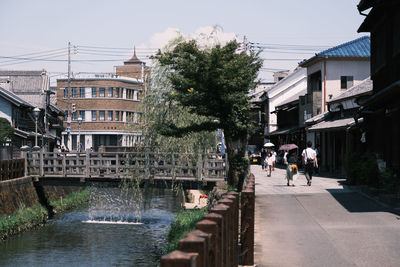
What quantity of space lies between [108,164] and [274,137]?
3396 centimetres

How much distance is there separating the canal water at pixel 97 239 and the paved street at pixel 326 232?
619 cm

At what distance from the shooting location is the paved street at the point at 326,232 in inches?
337

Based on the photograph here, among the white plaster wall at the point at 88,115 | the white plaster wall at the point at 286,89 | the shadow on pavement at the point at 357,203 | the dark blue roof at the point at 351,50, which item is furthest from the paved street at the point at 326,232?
the white plaster wall at the point at 88,115

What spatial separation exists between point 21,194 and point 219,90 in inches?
471

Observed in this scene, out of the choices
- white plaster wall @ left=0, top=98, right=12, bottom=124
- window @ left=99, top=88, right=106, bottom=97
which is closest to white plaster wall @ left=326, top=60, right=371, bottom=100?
white plaster wall @ left=0, top=98, right=12, bottom=124

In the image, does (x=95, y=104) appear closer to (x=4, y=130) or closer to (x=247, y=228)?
(x=4, y=130)

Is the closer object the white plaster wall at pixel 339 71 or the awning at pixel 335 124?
the awning at pixel 335 124

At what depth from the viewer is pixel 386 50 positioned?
18797 mm

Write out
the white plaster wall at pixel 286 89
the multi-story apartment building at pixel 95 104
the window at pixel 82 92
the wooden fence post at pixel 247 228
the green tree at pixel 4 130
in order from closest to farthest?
the wooden fence post at pixel 247 228, the green tree at pixel 4 130, the white plaster wall at pixel 286 89, the multi-story apartment building at pixel 95 104, the window at pixel 82 92

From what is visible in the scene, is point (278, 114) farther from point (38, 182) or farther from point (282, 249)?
point (282, 249)

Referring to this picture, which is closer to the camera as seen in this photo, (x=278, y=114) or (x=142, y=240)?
(x=142, y=240)

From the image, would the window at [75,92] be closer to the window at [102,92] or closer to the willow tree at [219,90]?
the window at [102,92]

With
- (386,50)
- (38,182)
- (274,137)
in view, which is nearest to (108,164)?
(38,182)

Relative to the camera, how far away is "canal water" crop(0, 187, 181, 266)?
19.4 meters
